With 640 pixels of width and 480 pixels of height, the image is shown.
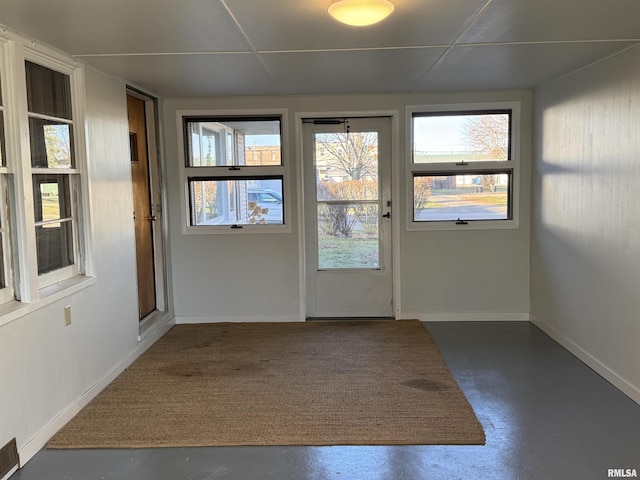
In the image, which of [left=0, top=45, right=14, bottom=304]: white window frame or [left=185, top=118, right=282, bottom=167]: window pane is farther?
[left=185, top=118, right=282, bottom=167]: window pane

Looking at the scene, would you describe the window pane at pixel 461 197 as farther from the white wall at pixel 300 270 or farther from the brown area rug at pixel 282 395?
the brown area rug at pixel 282 395

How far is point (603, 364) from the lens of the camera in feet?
11.9

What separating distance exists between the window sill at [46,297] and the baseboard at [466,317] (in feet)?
9.88

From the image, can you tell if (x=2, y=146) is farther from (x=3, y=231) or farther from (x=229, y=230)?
(x=229, y=230)

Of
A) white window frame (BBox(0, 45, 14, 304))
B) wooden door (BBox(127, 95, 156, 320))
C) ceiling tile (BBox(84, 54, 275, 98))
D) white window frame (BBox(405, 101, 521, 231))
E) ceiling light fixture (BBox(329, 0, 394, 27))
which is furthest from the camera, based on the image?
white window frame (BBox(405, 101, 521, 231))

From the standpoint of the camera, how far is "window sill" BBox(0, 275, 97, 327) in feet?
8.32

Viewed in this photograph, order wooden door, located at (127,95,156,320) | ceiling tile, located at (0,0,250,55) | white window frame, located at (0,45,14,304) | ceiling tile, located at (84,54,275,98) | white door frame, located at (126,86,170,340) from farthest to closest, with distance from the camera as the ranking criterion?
1. white door frame, located at (126,86,170,340)
2. wooden door, located at (127,95,156,320)
3. ceiling tile, located at (84,54,275,98)
4. white window frame, located at (0,45,14,304)
5. ceiling tile, located at (0,0,250,55)

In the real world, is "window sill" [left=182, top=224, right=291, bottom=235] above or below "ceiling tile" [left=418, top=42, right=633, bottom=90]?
below

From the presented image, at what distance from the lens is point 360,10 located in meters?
2.23

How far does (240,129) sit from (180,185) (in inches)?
31.7

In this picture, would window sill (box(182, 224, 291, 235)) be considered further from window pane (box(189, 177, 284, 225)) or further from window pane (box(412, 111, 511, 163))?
window pane (box(412, 111, 511, 163))

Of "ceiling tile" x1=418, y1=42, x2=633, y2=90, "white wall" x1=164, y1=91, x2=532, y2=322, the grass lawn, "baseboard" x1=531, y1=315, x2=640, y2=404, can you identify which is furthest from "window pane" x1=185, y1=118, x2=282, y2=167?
"baseboard" x1=531, y1=315, x2=640, y2=404

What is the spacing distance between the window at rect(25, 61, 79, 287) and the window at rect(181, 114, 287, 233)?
5.91 feet

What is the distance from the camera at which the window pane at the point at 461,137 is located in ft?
16.2
